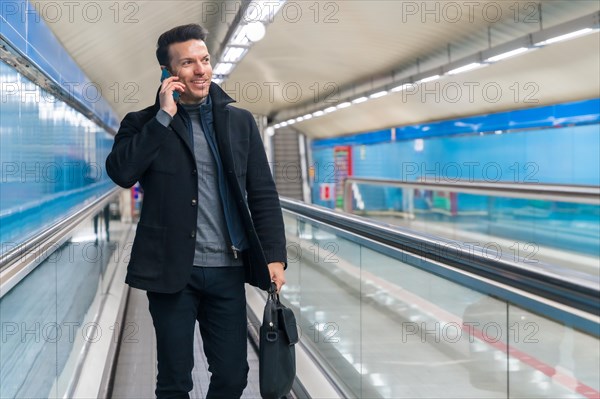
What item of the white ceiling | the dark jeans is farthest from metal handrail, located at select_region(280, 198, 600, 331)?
the white ceiling

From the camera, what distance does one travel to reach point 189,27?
8.01ft

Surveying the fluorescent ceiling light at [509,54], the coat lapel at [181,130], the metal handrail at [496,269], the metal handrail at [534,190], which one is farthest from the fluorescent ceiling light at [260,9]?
the coat lapel at [181,130]

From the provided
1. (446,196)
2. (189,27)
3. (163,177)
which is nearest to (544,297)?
(163,177)

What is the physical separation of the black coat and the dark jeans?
0.08 meters

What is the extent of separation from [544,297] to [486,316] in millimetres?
346

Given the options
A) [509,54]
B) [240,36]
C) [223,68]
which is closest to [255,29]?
[240,36]

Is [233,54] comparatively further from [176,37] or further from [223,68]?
[176,37]

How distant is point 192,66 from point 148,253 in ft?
2.10

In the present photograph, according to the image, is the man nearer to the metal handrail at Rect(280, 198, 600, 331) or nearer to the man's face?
the man's face

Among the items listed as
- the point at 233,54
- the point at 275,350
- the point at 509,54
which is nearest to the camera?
the point at 275,350

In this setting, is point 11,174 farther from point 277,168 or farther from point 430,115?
point 277,168

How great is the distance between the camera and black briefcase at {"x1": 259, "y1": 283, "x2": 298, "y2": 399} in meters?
2.44

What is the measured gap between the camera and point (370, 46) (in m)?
13.4

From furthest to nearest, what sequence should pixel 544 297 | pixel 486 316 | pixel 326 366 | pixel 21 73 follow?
pixel 21 73 → pixel 326 366 → pixel 486 316 → pixel 544 297
